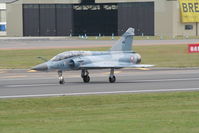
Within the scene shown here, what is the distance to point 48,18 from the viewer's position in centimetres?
10456

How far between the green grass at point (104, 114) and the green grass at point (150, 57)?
2259 centimetres

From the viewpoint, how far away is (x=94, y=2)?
347ft

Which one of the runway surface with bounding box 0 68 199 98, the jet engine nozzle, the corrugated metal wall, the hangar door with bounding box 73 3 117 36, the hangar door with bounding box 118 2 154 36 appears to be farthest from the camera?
the hangar door with bounding box 73 3 117 36

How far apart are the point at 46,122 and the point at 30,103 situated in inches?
201

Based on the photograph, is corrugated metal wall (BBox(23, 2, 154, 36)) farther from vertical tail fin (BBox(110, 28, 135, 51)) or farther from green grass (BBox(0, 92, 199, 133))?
green grass (BBox(0, 92, 199, 133))

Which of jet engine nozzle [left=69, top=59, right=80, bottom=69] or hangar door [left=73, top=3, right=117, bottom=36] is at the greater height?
hangar door [left=73, top=3, right=117, bottom=36]

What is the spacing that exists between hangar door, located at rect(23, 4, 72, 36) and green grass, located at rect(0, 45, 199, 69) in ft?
134

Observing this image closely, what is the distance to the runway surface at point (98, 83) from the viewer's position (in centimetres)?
2761

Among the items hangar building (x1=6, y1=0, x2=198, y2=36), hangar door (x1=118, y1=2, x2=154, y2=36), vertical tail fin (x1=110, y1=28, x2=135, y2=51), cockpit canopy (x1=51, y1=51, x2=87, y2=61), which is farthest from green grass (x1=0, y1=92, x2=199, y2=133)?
hangar door (x1=118, y1=2, x2=154, y2=36)

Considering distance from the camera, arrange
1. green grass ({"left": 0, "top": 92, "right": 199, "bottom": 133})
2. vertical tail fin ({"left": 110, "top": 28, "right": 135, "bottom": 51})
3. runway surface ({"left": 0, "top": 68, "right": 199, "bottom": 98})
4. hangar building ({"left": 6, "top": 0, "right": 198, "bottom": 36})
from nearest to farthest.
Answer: green grass ({"left": 0, "top": 92, "right": 199, "bottom": 133}) < runway surface ({"left": 0, "top": 68, "right": 199, "bottom": 98}) < vertical tail fin ({"left": 110, "top": 28, "right": 135, "bottom": 51}) < hangar building ({"left": 6, "top": 0, "right": 198, "bottom": 36})

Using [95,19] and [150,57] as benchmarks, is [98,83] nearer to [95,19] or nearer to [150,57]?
[150,57]

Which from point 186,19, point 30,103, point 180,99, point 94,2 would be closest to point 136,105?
point 180,99

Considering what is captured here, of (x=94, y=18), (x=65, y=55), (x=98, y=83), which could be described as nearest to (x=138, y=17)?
(x=94, y=18)

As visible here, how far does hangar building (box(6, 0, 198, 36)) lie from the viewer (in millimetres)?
98312
